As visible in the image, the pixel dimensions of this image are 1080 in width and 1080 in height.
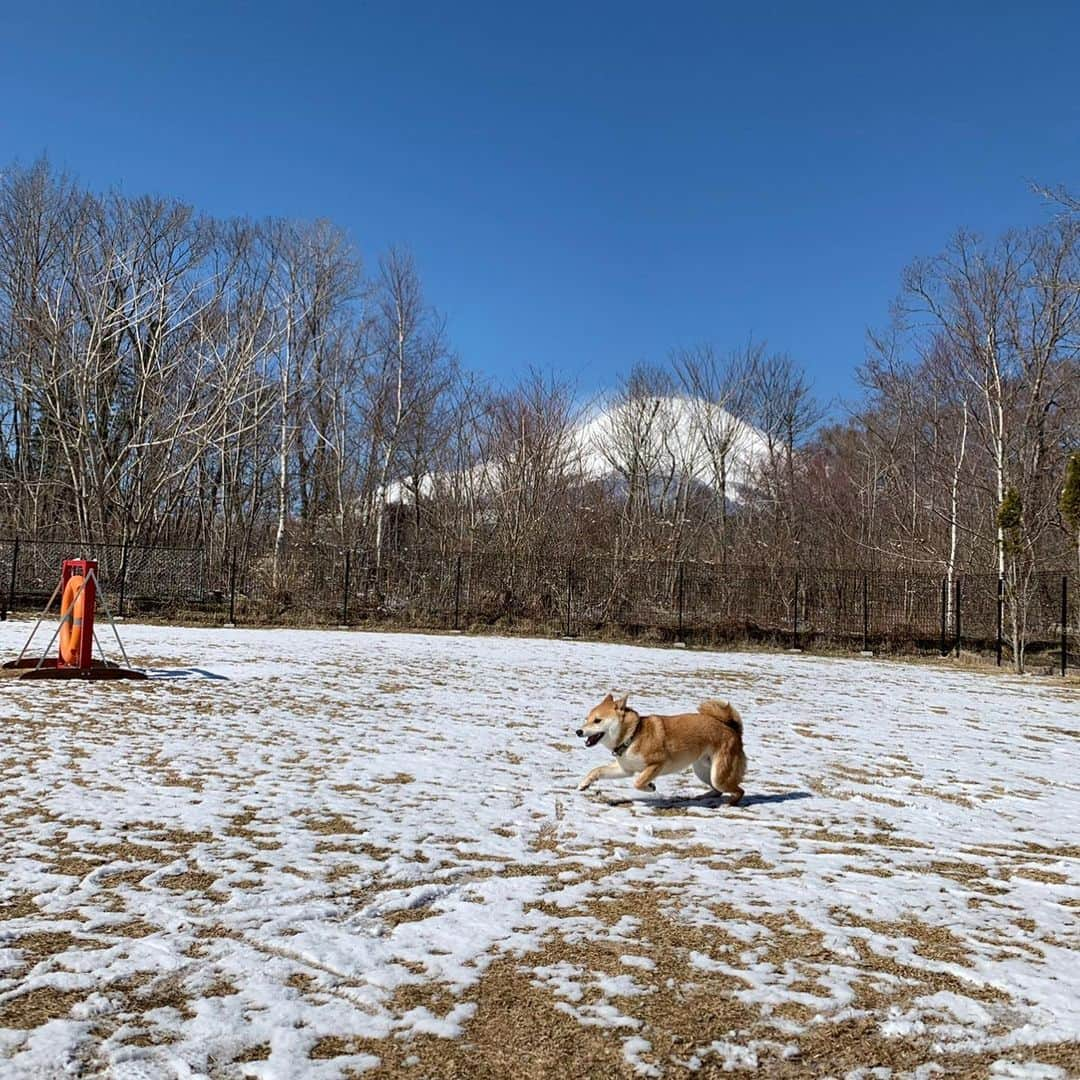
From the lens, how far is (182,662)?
1417 cm

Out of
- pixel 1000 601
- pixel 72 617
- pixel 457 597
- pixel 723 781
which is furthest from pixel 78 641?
pixel 1000 601

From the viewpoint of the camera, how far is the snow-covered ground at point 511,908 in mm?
2627

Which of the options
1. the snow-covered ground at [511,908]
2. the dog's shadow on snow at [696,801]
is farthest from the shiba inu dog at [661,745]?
the snow-covered ground at [511,908]

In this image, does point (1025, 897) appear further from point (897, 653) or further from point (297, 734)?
point (897, 653)

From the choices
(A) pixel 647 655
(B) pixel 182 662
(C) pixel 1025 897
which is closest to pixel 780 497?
(A) pixel 647 655

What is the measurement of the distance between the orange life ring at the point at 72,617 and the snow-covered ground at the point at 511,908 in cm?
351

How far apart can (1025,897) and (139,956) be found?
4.09 meters

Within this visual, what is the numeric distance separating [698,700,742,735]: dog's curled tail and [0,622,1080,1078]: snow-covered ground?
59cm

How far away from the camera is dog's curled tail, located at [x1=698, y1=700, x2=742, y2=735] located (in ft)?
19.9

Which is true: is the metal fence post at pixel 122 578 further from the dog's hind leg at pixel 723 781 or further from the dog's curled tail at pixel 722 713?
the dog's hind leg at pixel 723 781

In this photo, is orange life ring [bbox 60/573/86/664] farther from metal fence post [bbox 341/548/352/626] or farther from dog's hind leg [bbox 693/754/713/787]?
metal fence post [bbox 341/548/352/626]

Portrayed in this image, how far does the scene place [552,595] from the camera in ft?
87.4

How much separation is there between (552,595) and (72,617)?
16.3m

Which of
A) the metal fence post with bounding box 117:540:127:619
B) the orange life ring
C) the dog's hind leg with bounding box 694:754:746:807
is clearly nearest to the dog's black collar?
the dog's hind leg with bounding box 694:754:746:807
